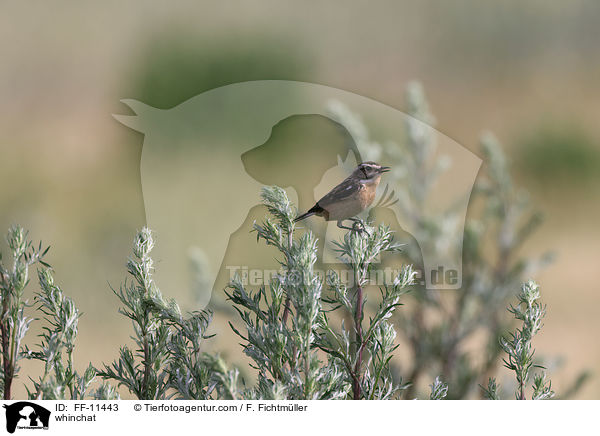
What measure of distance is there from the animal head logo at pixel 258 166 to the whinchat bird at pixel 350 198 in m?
0.15

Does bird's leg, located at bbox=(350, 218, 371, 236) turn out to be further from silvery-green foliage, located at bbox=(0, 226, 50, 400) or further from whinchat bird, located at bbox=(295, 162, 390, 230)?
silvery-green foliage, located at bbox=(0, 226, 50, 400)

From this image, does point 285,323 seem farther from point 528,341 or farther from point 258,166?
point 258,166

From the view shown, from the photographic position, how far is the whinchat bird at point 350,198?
0.55 meters

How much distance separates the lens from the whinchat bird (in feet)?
1.80

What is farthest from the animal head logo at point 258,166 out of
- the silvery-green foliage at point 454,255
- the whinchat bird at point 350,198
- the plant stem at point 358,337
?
the plant stem at point 358,337

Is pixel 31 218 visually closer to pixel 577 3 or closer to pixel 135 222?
pixel 135 222

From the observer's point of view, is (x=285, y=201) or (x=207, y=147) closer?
(x=285, y=201)

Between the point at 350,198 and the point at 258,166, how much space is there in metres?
0.67

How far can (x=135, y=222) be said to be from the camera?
4.95 ft

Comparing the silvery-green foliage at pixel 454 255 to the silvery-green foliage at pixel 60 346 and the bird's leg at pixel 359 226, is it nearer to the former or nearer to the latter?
the bird's leg at pixel 359 226

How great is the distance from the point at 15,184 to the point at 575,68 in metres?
2.28

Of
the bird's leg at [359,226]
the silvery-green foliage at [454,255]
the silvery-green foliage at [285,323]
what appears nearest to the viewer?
the silvery-green foliage at [285,323]

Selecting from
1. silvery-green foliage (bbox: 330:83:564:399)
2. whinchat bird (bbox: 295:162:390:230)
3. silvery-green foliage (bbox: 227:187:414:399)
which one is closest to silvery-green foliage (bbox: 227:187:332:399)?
silvery-green foliage (bbox: 227:187:414:399)

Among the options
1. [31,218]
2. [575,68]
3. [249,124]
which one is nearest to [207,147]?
[249,124]
